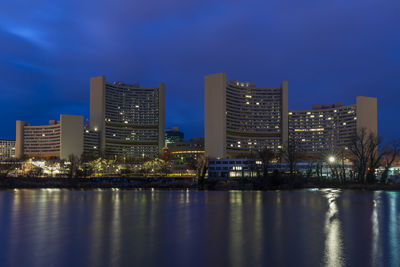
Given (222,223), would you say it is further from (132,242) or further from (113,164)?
(113,164)

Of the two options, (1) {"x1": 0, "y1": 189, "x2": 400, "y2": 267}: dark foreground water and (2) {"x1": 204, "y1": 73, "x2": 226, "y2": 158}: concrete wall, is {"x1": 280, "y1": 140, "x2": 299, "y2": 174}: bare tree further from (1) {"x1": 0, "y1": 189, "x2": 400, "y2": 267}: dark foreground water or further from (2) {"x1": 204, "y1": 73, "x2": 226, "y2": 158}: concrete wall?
(1) {"x1": 0, "y1": 189, "x2": 400, "y2": 267}: dark foreground water

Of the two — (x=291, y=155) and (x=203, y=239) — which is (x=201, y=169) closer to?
(x=291, y=155)

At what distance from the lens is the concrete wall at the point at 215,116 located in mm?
186250

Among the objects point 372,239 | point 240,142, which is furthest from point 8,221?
point 240,142

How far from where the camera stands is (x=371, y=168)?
89312mm

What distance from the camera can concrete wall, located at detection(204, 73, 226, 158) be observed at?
186 m

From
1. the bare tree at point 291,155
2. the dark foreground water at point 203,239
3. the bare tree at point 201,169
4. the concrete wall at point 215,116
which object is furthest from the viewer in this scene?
the concrete wall at point 215,116

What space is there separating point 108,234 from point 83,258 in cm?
667

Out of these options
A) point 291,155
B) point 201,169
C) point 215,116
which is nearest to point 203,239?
point 291,155

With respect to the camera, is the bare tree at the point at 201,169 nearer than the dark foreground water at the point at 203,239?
No

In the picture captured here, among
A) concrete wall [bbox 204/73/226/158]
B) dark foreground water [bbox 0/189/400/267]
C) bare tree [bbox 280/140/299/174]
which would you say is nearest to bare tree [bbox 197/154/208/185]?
bare tree [bbox 280/140/299/174]

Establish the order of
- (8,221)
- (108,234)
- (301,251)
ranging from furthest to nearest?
1. (8,221)
2. (108,234)
3. (301,251)

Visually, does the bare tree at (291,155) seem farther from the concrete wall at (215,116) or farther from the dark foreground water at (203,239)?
the dark foreground water at (203,239)

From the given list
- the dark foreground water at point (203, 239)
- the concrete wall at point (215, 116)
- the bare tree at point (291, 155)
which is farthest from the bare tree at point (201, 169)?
the dark foreground water at point (203, 239)
